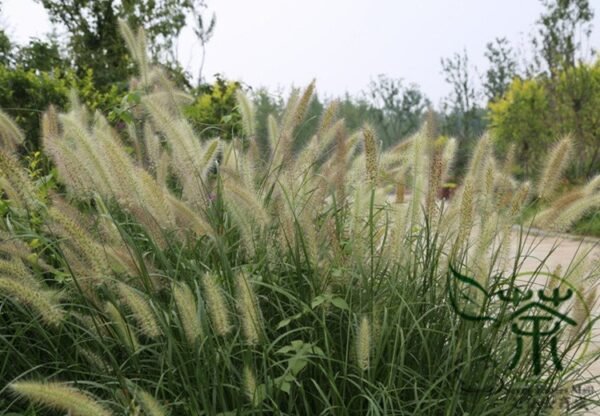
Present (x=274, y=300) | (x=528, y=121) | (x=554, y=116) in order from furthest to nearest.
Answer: (x=528, y=121) < (x=554, y=116) < (x=274, y=300)

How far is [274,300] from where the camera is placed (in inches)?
97.6

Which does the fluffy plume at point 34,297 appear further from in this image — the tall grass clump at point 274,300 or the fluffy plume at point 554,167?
the fluffy plume at point 554,167

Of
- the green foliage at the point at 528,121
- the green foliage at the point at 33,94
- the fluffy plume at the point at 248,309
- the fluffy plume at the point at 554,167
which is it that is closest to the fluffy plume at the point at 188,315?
the fluffy plume at the point at 248,309

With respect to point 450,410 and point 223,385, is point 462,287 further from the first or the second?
point 223,385

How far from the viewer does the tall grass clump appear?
205 cm

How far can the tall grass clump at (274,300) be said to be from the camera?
2055 mm

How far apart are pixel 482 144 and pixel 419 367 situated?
76 centimetres

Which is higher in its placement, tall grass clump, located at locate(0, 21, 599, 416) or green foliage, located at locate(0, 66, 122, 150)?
green foliage, located at locate(0, 66, 122, 150)

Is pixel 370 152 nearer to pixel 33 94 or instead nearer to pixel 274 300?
pixel 274 300

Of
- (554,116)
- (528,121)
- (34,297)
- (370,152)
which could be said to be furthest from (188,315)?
(528,121)

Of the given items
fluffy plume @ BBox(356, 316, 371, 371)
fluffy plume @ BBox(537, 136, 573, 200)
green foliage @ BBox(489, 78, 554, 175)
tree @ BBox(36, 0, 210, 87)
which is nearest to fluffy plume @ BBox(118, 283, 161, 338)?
fluffy plume @ BBox(356, 316, 371, 371)

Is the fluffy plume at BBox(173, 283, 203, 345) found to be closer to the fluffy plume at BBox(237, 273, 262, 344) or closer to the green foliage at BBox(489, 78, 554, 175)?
the fluffy plume at BBox(237, 273, 262, 344)

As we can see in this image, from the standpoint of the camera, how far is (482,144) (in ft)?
8.30

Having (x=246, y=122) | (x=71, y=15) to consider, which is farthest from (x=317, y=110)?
(x=246, y=122)
